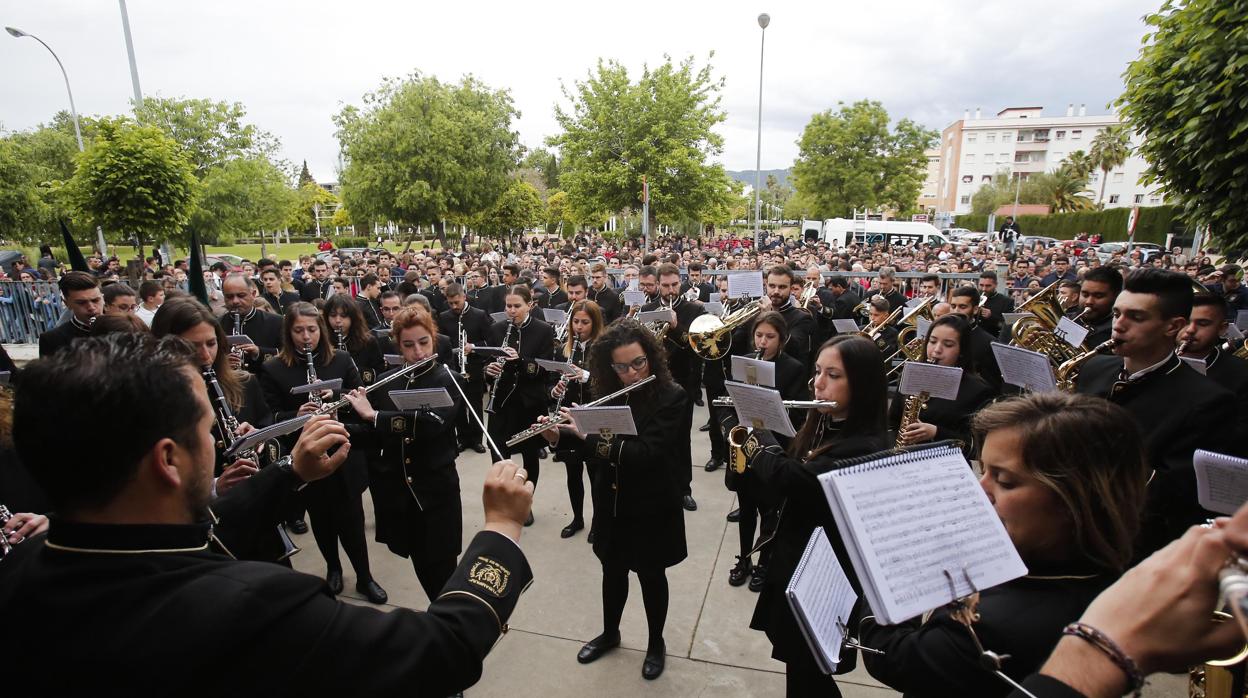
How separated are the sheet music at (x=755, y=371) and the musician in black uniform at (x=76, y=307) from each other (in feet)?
19.4

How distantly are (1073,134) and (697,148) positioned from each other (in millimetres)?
83728

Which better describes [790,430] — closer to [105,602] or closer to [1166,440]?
[1166,440]

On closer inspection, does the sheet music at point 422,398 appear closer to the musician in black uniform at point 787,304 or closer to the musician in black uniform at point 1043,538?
the musician in black uniform at point 1043,538

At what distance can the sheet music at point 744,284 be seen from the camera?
8.29 meters

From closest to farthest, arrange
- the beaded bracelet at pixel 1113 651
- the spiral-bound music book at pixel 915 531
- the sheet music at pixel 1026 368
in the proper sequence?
the beaded bracelet at pixel 1113 651, the spiral-bound music book at pixel 915 531, the sheet music at pixel 1026 368

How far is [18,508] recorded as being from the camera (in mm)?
2521

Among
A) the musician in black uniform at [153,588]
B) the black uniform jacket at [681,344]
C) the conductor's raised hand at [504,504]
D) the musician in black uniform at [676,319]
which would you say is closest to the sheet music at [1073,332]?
the musician in black uniform at [676,319]

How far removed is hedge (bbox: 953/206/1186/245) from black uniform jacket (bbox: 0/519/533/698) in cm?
3489

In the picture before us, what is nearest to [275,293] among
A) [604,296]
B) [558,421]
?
[604,296]

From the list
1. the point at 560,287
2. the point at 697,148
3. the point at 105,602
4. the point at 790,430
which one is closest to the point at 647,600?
the point at 790,430

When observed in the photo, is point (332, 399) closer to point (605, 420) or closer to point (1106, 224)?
point (605, 420)

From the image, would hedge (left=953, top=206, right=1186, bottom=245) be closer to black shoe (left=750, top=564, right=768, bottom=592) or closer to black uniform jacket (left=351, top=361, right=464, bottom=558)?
black shoe (left=750, top=564, right=768, bottom=592)

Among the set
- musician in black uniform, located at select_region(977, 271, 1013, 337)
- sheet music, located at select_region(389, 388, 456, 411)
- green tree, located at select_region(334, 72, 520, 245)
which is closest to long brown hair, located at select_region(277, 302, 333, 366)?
sheet music, located at select_region(389, 388, 456, 411)

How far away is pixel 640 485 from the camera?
352cm
